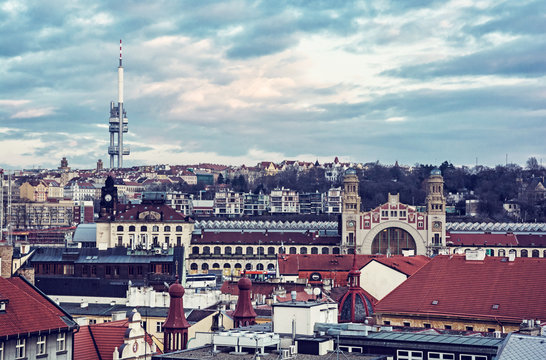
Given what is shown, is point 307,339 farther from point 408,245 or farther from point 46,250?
point 408,245

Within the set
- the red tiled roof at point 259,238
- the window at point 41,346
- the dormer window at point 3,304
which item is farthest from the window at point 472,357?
the red tiled roof at point 259,238

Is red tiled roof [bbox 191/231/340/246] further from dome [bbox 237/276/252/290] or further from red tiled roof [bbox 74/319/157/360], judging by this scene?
red tiled roof [bbox 74/319/157/360]

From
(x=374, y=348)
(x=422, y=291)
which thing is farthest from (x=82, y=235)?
(x=374, y=348)

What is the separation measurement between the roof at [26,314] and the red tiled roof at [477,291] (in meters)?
22.2

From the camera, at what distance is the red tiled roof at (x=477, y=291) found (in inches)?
2559

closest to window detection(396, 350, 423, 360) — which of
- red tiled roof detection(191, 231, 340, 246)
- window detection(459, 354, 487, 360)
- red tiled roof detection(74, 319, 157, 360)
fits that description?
window detection(459, 354, 487, 360)

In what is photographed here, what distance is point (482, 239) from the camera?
17512 cm

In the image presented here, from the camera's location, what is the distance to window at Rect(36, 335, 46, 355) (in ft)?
167

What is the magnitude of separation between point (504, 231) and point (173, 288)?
138 metres

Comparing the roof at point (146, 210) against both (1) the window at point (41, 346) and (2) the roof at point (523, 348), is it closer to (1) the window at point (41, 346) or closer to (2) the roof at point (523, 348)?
(1) the window at point (41, 346)

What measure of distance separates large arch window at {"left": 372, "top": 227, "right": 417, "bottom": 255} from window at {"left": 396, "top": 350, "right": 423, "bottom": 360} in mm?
119451

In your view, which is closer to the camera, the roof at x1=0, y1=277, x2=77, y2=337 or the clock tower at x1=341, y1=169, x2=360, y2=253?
the roof at x1=0, y1=277, x2=77, y2=337

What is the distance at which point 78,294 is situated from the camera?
90562 mm

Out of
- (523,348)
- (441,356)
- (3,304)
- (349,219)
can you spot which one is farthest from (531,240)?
(523,348)
